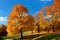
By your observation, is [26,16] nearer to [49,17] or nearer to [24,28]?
[24,28]

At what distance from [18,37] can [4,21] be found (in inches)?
54.4

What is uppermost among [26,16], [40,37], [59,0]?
[59,0]

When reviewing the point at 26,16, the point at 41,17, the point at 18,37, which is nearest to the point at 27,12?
the point at 26,16

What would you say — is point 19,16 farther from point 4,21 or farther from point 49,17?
point 49,17

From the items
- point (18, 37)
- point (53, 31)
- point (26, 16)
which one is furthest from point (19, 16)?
point (53, 31)

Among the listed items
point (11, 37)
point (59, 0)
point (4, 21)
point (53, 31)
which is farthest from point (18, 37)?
point (59, 0)

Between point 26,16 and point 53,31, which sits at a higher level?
point 26,16

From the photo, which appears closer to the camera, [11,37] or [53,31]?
[53,31]

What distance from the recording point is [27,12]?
1058 centimetres

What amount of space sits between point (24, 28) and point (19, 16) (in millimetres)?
814

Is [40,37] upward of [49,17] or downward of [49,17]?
downward

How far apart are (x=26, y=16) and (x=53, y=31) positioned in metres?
1.91

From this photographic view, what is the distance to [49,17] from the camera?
1080 centimetres

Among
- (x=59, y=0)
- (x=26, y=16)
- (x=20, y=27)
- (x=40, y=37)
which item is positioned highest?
(x=59, y=0)
